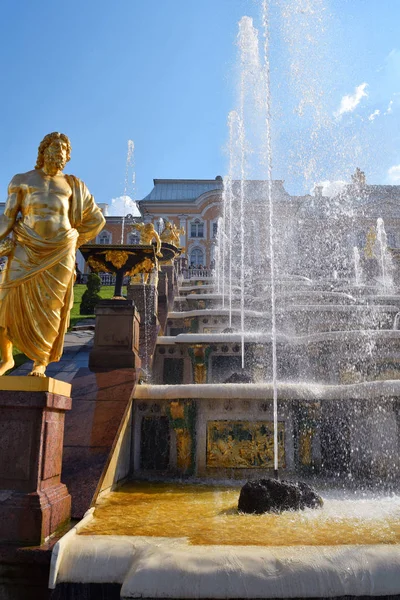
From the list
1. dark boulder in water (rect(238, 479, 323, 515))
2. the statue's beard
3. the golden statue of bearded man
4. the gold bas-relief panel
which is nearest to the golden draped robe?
the golden statue of bearded man

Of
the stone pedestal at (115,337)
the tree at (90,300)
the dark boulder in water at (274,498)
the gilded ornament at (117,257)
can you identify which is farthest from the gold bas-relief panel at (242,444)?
the tree at (90,300)

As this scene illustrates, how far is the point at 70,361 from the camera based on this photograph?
26.6 ft

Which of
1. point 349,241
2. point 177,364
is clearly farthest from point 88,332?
point 349,241

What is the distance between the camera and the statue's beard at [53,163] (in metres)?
4.36

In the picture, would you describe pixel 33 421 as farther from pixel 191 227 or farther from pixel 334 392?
pixel 191 227

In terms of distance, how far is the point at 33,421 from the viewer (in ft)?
11.7

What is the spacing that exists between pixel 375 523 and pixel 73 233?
320 cm

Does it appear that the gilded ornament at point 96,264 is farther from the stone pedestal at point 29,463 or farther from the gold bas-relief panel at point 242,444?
the stone pedestal at point 29,463

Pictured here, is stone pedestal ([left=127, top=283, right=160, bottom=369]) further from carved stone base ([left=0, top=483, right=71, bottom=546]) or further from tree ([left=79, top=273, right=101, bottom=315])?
tree ([left=79, top=273, right=101, bottom=315])

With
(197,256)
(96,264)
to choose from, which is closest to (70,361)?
(96,264)

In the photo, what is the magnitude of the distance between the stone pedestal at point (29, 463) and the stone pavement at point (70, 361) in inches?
112

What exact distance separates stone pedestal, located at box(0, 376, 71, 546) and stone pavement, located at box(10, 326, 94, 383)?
112 inches

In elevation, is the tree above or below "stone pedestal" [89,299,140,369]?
above

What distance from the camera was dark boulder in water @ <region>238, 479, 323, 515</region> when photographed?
3.88 meters
